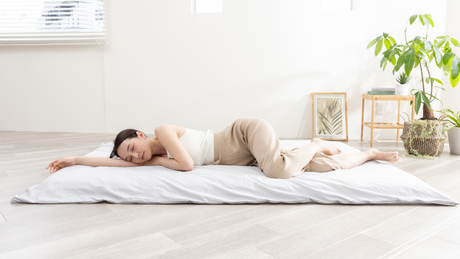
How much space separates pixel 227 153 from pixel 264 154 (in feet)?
0.93

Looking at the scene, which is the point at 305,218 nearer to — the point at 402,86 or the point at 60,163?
the point at 60,163

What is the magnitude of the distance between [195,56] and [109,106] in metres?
1.20

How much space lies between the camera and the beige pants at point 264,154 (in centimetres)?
171

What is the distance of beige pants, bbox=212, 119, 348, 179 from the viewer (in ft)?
5.60

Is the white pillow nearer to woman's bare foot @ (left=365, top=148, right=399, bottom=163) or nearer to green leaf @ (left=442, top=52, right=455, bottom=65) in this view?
woman's bare foot @ (left=365, top=148, right=399, bottom=163)

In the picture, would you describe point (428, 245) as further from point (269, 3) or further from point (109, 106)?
point (109, 106)

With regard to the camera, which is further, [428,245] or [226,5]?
[226,5]

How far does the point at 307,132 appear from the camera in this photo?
12.4 ft

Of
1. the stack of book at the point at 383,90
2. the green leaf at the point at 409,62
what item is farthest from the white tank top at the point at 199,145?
the stack of book at the point at 383,90

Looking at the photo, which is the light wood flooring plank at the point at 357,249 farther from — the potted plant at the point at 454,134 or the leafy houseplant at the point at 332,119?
the leafy houseplant at the point at 332,119

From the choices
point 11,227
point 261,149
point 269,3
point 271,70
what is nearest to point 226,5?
point 269,3

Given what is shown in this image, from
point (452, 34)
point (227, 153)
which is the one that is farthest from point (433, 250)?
point (452, 34)

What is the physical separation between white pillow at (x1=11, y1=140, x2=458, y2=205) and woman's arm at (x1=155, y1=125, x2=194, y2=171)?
0.07 m

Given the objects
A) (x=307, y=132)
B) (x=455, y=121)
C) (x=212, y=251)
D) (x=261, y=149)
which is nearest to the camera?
(x=212, y=251)
